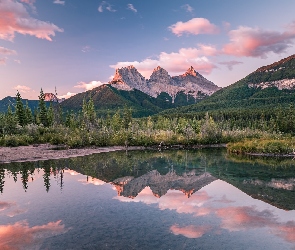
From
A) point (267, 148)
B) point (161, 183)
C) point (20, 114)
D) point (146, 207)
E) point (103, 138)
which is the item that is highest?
point (20, 114)

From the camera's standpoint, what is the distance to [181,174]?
36.9 meters

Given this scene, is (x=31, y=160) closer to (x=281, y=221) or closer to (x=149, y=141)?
(x=149, y=141)

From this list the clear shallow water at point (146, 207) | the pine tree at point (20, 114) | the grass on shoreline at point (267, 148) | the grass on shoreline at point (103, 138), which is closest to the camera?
the clear shallow water at point (146, 207)

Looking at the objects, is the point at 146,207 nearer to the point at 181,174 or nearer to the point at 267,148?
the point at 181,174

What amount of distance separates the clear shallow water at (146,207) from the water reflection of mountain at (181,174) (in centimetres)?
11

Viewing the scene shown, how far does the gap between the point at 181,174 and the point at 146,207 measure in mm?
14873

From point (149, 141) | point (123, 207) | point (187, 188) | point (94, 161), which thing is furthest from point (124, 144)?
point (123, 207)

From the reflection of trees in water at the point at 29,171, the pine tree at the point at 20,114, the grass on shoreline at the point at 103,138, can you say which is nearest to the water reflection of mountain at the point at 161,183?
the reflection of trees in water at the point at 29,171

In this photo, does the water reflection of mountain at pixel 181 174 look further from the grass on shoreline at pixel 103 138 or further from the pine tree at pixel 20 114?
the pine tree at pixel 20 114

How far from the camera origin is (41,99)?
9400cm

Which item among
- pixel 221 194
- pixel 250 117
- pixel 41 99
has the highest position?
pixel 41 99

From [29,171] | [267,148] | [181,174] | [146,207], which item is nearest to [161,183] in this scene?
[181,174]

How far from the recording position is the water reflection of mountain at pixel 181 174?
28203 mm

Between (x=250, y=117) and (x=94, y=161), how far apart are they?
346 feet
